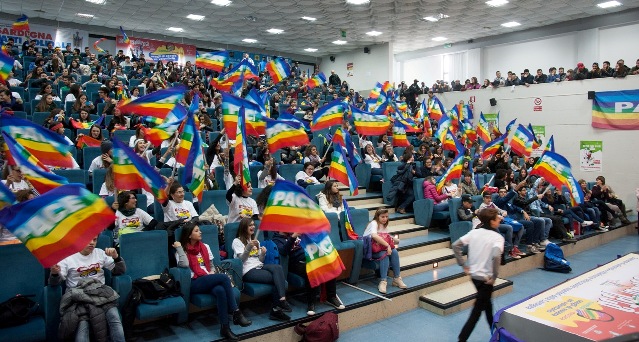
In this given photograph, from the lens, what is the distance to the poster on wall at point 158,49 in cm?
2315

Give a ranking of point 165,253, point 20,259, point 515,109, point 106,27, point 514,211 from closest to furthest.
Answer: point 20,259 → point 165,253 → point 514,211 → point 515,109 → point 106,27

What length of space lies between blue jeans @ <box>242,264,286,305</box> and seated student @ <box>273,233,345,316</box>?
0.43 meters

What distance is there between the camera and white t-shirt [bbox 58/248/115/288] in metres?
4.46

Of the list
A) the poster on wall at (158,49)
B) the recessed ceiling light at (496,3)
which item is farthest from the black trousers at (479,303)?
the poster on wall at (158,49)

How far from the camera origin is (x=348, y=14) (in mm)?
18438

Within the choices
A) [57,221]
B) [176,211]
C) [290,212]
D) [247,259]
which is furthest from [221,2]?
[57,221]

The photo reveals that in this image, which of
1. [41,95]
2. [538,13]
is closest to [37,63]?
[41,95]

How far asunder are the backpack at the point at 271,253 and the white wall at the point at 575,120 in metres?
13.4

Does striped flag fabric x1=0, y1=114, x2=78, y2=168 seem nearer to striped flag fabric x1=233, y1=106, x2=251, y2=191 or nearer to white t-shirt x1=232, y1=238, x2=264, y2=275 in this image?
striped flag fabric x1=233, y1=106, x2=251, y2=191

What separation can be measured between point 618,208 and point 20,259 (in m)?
13.4

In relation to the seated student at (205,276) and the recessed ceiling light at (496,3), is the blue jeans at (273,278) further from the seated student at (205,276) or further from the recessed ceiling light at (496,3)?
the recessed ceiling light at (496,3)

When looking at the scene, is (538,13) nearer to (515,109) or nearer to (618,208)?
(515,109)

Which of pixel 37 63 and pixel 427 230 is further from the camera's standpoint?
pixel 37 63

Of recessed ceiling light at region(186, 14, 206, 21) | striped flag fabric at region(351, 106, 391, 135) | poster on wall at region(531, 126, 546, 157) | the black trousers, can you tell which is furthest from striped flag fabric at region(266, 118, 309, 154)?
recessed ceiling light at region(186, 14, 206, 21)
